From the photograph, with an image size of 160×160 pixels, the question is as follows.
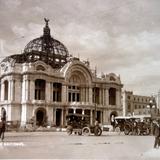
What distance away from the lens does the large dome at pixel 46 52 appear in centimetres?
2248

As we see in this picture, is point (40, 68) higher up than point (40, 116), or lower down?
higher up

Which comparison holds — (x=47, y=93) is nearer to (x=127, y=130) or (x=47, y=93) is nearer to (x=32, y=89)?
(x=32, y=89)

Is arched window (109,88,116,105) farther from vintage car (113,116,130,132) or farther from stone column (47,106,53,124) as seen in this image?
vintage car (113,116,130,132)

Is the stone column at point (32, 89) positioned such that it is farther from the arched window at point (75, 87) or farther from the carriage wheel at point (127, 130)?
the carriage wheel at point (127, 130)

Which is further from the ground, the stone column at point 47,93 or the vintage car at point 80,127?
the stone column at point 47,93

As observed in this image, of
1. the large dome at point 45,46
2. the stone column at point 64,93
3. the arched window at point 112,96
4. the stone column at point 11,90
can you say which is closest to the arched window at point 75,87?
the stone column at point 64,93

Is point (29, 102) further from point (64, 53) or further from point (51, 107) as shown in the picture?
point (64, 53)

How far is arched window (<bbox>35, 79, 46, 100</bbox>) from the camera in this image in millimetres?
21536

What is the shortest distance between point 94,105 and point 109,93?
254 centimetres

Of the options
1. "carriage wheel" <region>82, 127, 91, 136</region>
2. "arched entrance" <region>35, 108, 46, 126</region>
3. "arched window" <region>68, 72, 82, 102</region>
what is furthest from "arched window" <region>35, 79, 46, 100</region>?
"carriage wheel" <region>82, 127, 91, 136</region>

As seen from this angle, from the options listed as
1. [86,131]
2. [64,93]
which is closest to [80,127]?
[86,131]

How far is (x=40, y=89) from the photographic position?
21.7m

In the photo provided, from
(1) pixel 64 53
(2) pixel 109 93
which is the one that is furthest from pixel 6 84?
(2) pixel 109 93

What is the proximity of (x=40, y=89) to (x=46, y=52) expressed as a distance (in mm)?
2630
